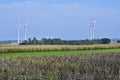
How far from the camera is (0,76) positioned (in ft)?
60.2

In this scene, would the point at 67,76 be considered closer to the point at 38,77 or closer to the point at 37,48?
the point at 38,77

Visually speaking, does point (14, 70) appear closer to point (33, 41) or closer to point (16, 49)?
point (16, 49)

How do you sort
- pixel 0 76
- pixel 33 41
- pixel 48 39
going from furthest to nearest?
pixel 48 39, pixel 33 41, pixel 0 76

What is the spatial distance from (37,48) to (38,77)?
45263mm

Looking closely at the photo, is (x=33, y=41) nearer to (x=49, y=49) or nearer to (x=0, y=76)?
(x=49, y=49)

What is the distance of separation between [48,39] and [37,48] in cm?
4905

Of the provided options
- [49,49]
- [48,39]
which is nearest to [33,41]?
[48,39]

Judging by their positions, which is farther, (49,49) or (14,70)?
(49,49)

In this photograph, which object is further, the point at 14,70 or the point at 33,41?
the point at 33,41

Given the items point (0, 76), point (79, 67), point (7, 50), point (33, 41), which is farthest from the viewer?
point (33, 41)

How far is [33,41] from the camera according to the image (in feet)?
341

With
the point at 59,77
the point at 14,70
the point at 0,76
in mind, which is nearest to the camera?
the point at 59,77

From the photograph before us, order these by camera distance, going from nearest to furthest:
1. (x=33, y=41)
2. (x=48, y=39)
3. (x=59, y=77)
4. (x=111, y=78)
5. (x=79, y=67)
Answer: (x=111, y=78)
(x=59, y=77)
(x=79, y=67)
(x=33, y=41)
(x=48, y=39)

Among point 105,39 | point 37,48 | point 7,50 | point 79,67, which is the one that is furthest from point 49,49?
point 105,39
